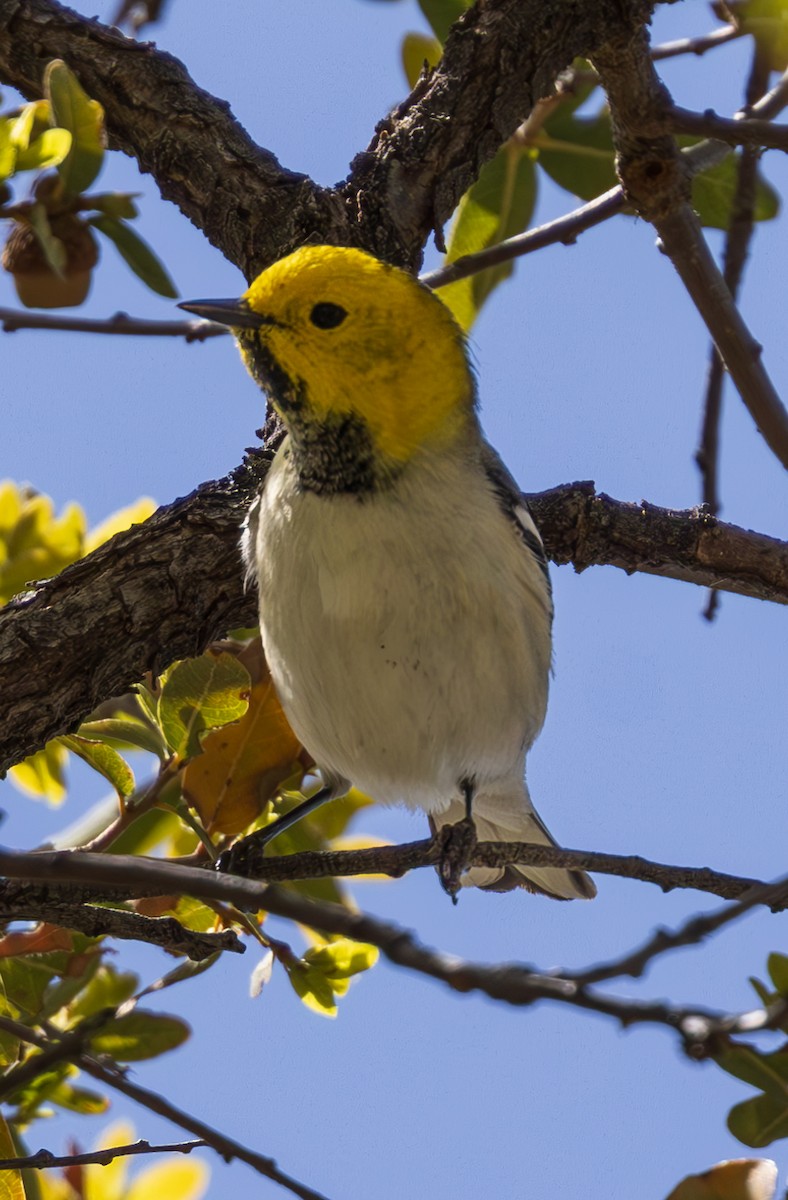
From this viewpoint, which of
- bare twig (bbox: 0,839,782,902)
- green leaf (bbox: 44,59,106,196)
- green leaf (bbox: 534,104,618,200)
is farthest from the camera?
green leaf (bbox: 534,104,618,200)

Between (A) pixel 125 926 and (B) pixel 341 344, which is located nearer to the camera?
(A) pixel 125 926

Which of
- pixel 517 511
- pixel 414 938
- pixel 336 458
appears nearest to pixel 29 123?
pixel 336 458

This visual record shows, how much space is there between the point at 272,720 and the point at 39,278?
112 cm

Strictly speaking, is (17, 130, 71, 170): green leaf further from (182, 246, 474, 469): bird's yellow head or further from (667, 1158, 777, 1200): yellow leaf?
(667, 1158, 777, 1200): yellow leaf

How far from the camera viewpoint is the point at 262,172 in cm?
327

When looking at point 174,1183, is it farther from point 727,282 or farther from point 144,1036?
point 727,282

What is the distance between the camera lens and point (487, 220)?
3713 millimetres

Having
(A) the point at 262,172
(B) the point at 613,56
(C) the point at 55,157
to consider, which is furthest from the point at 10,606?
(B) the point at 613,56

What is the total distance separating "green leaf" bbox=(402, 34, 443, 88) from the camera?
12.1 ft

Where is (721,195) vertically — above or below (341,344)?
above

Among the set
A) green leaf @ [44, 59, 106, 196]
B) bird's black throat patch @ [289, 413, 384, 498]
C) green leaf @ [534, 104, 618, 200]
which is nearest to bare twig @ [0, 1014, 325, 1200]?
bird's black throat patch @ [289, 413, 384, 498]

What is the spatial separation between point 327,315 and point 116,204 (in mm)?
533

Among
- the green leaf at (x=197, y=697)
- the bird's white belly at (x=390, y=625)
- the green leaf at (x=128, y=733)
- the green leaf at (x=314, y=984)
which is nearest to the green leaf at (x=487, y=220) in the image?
the bird's white belly at (x=390, y=625)

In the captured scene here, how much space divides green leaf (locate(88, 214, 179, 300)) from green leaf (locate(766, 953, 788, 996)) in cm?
188
